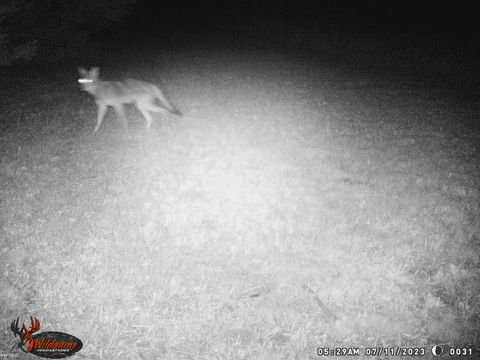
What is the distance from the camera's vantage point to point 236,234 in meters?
4.85

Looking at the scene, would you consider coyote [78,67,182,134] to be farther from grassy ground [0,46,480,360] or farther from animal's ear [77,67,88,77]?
grassy ground [0,46,480,360]

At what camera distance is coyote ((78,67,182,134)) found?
7504mm

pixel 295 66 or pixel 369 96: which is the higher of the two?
pixel 295 66

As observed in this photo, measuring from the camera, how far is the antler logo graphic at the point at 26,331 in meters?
3.03

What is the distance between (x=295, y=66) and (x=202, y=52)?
680cm

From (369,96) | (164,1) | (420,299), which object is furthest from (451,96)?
(164,1)

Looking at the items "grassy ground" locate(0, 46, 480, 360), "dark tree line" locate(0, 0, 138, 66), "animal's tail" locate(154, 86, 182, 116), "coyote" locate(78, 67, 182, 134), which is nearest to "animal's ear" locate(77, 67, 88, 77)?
"coyote" locate(78, 67, 182, 134)

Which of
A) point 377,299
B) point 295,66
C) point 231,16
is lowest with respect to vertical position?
point 377,299

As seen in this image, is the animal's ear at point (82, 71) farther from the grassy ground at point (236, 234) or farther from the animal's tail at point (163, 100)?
the animal's tail at point (163, 100)

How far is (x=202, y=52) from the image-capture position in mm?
22172

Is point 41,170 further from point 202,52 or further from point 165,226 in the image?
point 202,52

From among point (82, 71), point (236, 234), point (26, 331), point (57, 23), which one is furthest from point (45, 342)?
point (57, 23)

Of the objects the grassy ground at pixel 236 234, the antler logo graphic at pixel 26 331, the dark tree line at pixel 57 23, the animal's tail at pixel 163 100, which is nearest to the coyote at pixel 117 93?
the animal's tail at pixel 163 100

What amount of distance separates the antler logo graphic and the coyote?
557 cm
